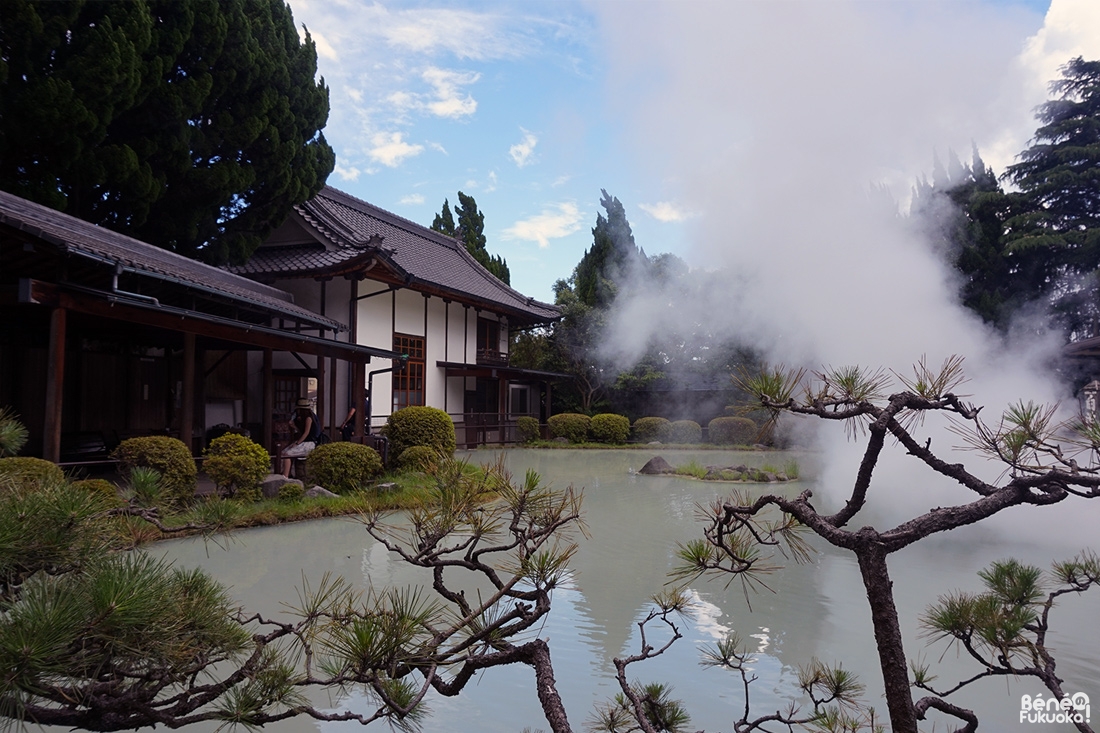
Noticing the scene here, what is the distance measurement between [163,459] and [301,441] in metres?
2.44

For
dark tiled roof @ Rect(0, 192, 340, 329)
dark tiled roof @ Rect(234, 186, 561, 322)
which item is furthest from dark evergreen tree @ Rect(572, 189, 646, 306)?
dark tiled roof @ Rect(0, 192, 340, 329)

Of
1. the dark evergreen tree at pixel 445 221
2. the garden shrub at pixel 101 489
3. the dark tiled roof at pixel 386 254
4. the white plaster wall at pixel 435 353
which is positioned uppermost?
the dark evergreen tree at pixel 445 221

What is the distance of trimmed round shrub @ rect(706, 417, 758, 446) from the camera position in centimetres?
2011

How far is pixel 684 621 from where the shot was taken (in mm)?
4391

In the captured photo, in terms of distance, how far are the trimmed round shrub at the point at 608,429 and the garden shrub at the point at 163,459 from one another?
14.7m

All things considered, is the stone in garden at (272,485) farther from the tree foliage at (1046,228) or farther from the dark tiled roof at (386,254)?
the tree foliage at (1046,228)

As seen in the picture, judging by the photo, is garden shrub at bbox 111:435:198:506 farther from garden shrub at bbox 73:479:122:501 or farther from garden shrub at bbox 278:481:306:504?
garden shrub at bbox 73:479:122:501

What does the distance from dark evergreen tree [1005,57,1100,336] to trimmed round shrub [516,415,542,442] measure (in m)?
12.9

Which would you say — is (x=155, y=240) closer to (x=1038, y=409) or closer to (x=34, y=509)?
(x=34, y=509)

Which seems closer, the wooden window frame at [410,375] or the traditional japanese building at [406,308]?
the traditional japanese building at [406,308]

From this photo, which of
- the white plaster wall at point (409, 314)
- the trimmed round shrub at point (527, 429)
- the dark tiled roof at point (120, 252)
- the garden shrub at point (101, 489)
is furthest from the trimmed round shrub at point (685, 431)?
the garden shrub at point (101, 489)

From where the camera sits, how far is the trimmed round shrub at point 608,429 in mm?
20594

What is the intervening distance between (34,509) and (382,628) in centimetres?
84

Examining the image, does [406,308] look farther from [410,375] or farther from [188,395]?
[188,395]
